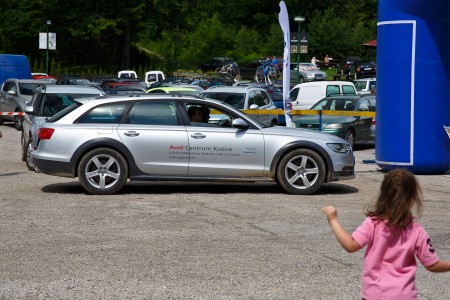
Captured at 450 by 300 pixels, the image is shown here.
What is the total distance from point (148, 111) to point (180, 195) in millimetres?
1296

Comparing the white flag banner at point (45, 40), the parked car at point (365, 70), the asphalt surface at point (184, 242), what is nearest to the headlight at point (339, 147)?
the asphalt surface at point (184, 242)

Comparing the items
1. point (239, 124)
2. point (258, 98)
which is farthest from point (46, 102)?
point (258, 98)

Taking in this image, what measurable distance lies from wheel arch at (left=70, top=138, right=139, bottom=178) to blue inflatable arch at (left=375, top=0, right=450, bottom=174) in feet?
18.8

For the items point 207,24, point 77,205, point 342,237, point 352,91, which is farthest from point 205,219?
point 207,24

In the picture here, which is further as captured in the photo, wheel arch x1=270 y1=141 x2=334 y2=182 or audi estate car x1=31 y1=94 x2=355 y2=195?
wheel arch x1=270 y1=141 x2=334 y2=182

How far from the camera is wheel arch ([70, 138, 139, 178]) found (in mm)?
13938

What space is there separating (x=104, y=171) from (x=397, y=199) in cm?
945

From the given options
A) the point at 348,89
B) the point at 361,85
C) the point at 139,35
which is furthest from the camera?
the point at 139,35

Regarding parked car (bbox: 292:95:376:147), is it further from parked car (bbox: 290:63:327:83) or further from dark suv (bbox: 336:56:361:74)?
dark suv (bbox: 336:56:361:74)

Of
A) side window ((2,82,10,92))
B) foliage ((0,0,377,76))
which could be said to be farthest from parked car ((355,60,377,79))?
side window ((2,82,10,92))

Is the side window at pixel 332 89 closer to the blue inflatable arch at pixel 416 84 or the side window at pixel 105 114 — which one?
the blue inflatable arch at pixel 416 84

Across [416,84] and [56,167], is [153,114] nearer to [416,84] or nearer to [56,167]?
[56,167]

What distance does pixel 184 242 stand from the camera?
10.0 meters

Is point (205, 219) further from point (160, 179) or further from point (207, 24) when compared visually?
point (207, 24)
